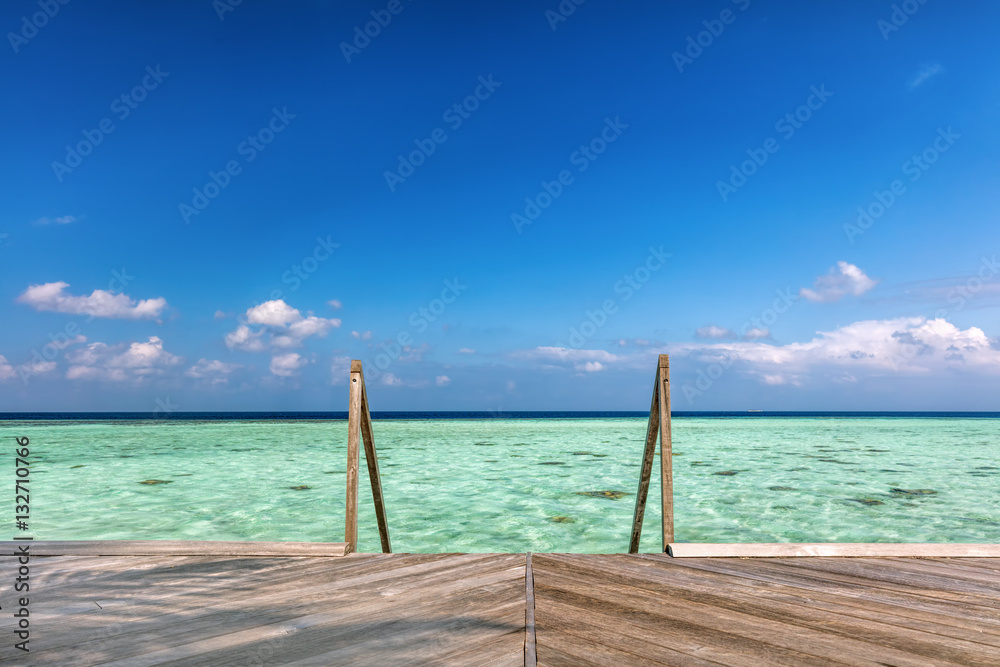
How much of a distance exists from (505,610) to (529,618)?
16 cm

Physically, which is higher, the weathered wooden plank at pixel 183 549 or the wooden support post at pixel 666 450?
the wooden support post at pixel 666 450

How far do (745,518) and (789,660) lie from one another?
6.44 m

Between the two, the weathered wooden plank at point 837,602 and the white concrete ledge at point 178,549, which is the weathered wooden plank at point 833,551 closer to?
the weathered wooden plank at point 837,602

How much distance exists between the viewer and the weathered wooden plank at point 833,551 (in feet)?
11.8

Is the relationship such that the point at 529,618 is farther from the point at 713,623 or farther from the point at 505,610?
the point at 713,623

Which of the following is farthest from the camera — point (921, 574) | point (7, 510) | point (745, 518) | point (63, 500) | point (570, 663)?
point (63, 500)

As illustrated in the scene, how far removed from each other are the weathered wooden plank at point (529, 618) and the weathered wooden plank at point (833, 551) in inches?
44.9

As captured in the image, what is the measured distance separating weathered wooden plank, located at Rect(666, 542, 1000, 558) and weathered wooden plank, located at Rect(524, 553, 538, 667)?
Answer: 1140mm

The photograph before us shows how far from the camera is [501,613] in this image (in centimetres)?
261

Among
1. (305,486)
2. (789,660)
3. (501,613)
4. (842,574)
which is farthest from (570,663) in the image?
(305,486)

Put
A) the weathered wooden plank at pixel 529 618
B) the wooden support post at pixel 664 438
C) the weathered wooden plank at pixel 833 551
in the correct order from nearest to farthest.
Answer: the weathered wooden plank at pixel 529 618 → the weathered wooden plank at pixel 833 551 → the wooden support post at pixel 664 438

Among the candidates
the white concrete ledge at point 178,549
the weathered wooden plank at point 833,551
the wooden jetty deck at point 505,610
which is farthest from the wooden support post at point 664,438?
the white concrete ledge at point 178,549

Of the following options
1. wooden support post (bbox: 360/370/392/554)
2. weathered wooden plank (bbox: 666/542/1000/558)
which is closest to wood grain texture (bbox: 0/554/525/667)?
wooden support post (bbox: 360/370/392/554)

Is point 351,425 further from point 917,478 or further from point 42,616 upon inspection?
point 917,478
